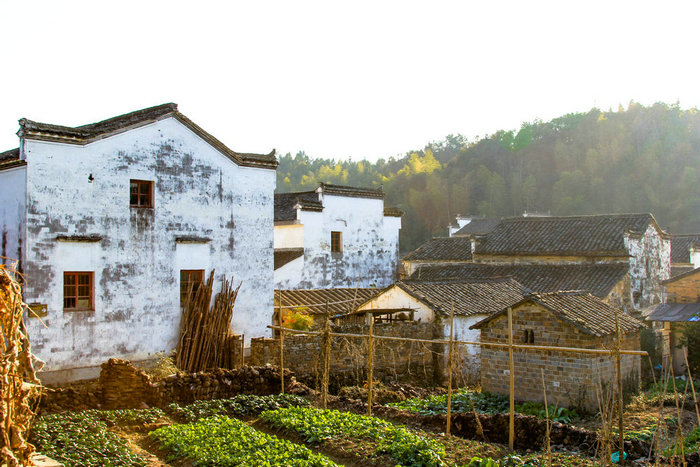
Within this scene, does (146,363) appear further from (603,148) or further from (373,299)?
(603,148)

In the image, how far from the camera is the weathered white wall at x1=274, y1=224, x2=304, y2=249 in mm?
28844

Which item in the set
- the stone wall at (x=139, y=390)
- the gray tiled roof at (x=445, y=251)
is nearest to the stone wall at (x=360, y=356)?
the stone wall at (x=139, y=390)

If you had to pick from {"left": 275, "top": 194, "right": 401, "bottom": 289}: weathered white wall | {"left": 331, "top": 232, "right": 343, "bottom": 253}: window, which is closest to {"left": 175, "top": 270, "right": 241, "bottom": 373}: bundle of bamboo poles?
{"left": 275, "top": 194, "right": 401, "bottom": 289}: weathered white wall

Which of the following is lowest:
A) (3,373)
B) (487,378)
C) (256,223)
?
(487,378)

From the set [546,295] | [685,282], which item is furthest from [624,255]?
[546,295]

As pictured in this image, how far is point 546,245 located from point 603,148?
35.9 meters

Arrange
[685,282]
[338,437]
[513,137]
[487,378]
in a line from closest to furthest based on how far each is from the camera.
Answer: [338,437] < [487,378] < [685,282] < [513,137]

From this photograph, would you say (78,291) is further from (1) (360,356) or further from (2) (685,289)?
(2) (685,289)

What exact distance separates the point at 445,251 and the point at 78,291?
1954cm

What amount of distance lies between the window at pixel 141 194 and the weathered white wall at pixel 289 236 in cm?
1130

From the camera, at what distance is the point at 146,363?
17625mm

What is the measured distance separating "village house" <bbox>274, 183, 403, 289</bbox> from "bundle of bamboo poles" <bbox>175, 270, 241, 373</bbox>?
871 centimetres

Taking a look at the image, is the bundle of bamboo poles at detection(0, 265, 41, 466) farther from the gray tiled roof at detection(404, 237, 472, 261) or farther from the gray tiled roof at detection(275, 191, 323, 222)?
the gray tiled roof at detection(404, 237, 472, 261)

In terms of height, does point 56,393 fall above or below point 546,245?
below
